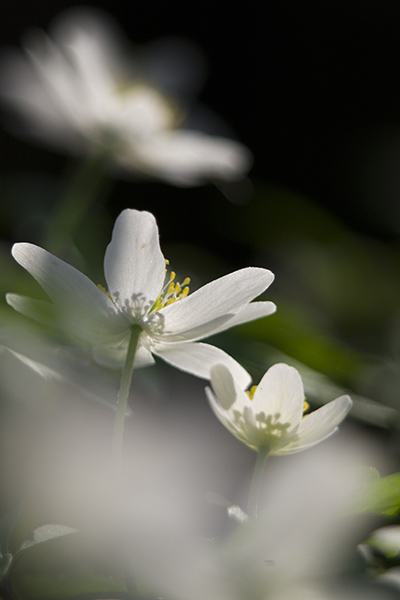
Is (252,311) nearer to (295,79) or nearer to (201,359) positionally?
(201,359)

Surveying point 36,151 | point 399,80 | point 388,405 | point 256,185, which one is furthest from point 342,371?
point 399,80

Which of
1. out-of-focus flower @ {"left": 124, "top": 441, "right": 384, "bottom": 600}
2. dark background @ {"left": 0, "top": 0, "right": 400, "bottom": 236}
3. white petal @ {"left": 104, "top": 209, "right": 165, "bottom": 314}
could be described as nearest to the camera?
out-of-focus flower @ {"left": 124, "top": 441, "right": 384, "bottom": 600}

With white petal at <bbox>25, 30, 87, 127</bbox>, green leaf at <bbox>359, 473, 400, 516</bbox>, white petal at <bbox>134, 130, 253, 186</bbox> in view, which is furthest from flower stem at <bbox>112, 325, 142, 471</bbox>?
white petal at <bbox>25, 30, 87, 127</bbox>

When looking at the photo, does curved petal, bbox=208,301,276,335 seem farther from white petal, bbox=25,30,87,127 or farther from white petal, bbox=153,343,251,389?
white petal, bbox=25,30,87,127

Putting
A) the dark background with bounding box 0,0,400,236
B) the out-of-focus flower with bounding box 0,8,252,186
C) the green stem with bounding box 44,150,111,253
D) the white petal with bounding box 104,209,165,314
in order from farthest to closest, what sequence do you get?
the dark background with bounding box 0,0,400,236, the out-of-focus flower with bounding box 0,8,252,186, the green stem with bounding box 44,150,111,253, the white petal with bounding box 104,209,165,314

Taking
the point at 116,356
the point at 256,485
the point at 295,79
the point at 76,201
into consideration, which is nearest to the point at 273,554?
the point at 256,485

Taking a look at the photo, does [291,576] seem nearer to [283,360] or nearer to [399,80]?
[283,360]
